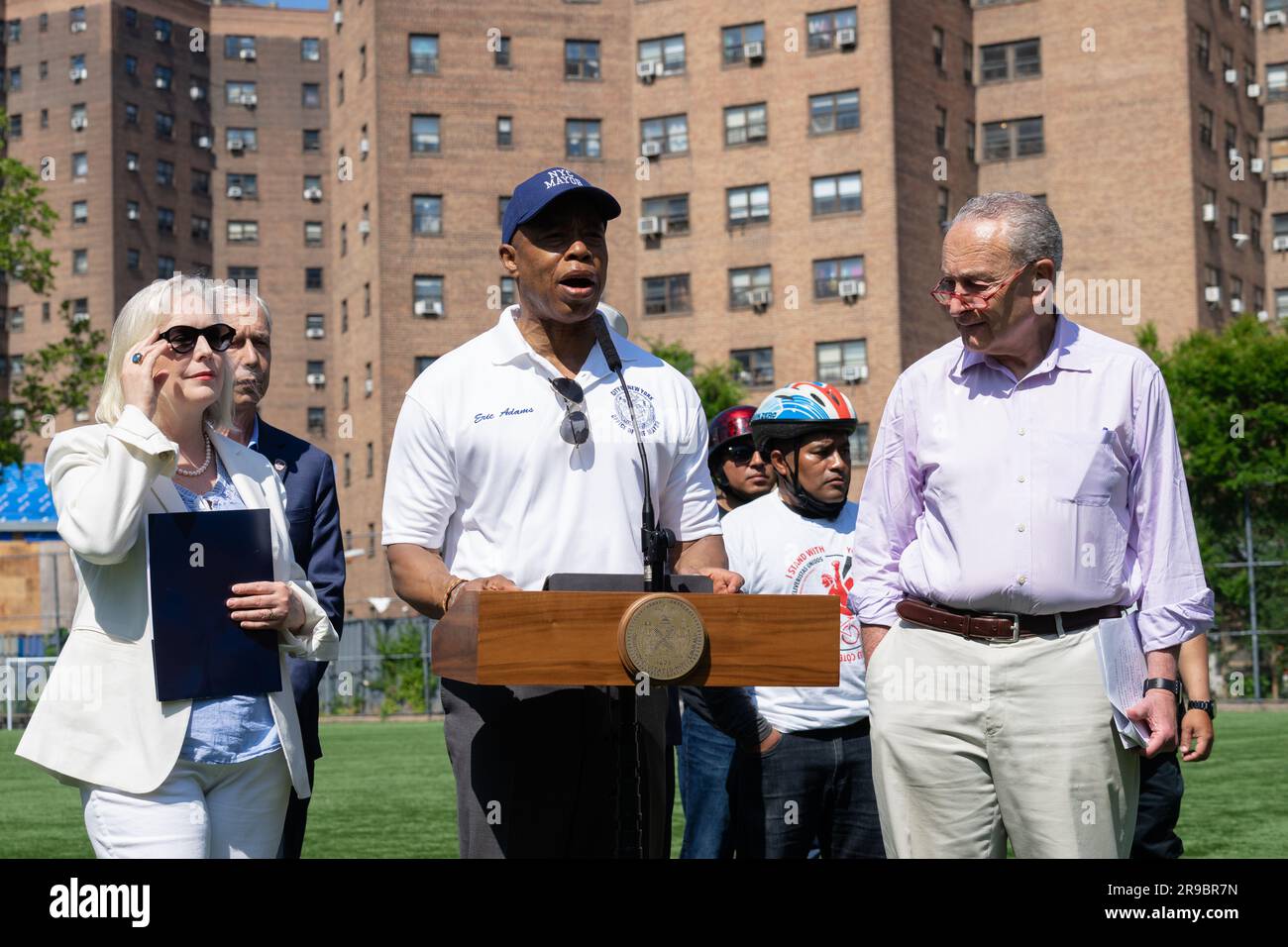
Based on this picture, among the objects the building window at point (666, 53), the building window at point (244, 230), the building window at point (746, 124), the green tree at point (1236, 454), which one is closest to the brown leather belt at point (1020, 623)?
the green tree at point (1236, 454)

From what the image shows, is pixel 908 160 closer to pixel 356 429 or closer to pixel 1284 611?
pixel 356 429

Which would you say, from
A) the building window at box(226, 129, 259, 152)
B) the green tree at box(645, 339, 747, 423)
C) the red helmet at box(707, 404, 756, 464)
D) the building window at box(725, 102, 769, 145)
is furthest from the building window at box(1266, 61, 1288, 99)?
the red helmet at box(707, 404, 756, 464)

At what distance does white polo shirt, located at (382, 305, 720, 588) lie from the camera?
4910 mm

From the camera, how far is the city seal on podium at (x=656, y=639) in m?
3.95

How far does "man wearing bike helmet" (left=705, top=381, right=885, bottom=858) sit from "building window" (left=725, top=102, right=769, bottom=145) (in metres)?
56.0

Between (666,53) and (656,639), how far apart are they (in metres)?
62.0

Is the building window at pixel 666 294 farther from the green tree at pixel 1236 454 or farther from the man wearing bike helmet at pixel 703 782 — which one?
the man wearing bike helmet at pixel 703 782

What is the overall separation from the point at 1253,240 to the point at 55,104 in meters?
63.9

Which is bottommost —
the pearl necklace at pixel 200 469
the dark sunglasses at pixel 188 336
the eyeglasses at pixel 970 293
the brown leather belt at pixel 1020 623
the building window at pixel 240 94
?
the brown leather belt at pixel 1020 623

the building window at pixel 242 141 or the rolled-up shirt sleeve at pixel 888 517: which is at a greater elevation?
the building window at pixel 242 141

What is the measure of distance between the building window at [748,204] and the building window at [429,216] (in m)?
10.5

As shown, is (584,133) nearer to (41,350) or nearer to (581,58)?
(581,58)

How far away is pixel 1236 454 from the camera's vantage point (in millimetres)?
42031
